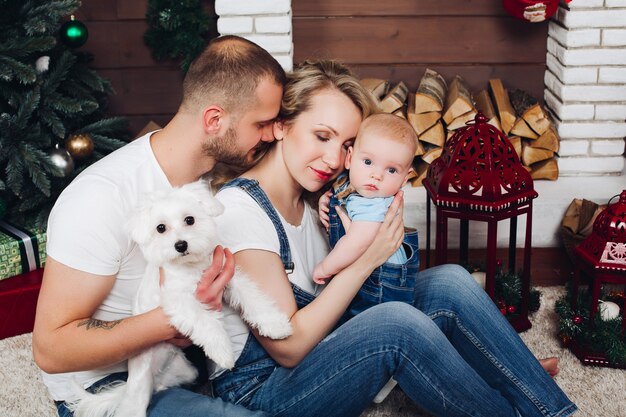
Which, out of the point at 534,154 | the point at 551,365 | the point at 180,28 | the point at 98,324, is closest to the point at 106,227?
the point at 98,324

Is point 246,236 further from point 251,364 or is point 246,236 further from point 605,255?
point 605,255

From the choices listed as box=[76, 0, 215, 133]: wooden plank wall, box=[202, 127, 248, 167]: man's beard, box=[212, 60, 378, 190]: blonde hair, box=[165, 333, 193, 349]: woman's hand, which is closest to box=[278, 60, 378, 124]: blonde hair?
box=[212, 60, 378, 190]: blonde hair

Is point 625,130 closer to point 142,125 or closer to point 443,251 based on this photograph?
point 443,251

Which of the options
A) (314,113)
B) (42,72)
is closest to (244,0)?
(42,72)

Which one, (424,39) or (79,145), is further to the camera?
(424,39)

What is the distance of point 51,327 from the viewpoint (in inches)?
64.1

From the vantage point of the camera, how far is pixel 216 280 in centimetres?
162

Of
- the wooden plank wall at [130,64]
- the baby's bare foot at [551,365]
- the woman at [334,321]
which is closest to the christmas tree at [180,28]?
the wooden plank wall at [130,64]

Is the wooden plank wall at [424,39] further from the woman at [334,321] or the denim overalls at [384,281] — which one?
the denim overalls at [384,281]

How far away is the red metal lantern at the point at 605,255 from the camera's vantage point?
2.32 m

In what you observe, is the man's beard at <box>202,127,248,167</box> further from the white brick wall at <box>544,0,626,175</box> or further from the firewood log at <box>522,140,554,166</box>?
the white brick wall at <box>544,0,626,175</box>

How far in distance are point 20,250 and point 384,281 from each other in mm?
1430

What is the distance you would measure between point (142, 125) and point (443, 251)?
1.62 m

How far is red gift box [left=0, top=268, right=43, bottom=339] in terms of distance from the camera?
258 centimetres
